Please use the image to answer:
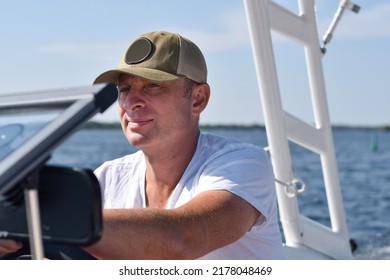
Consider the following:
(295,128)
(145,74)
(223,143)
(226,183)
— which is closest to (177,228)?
(226,183)

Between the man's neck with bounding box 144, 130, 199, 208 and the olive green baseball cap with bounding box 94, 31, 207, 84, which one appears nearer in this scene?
the olive green baseball cap with bounding box 94, 31, 207, 84

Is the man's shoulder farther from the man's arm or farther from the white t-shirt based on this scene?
the man's arm

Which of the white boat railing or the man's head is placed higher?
the man's head

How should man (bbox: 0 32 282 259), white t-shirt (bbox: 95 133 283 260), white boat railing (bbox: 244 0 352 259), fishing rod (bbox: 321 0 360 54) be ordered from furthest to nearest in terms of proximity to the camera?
fishing rod (bbox: 321 0 360 54)
white boat railing (bbox: 244 0 352 259)
white t-shirt (bbox: 95 133 283 260)
man (bbox: 0 32 282 259)

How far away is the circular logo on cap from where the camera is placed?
1783 millimetres

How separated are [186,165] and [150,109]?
0.18 meters

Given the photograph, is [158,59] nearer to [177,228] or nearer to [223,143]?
[223,143]

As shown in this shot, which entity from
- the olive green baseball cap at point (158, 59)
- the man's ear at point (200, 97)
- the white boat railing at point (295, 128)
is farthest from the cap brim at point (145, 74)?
the white boat railing at point (295, 128)

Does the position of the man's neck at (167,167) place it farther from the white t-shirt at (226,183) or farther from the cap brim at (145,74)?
the cap brim at (145,74)

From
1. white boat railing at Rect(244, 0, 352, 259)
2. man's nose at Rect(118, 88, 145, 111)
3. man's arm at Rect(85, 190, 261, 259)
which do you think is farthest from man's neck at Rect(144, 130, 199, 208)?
white boat railing at Rect(244, 0, 352, 259)

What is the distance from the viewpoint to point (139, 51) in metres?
1.80

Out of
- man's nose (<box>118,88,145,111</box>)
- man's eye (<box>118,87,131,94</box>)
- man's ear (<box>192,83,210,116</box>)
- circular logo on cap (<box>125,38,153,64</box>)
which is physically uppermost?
circular logo on cap (<box>125,38,153,64</box>)
